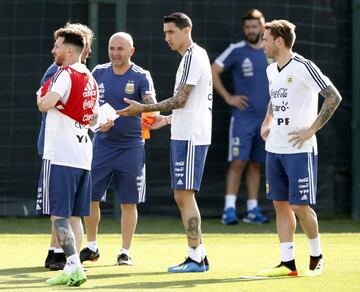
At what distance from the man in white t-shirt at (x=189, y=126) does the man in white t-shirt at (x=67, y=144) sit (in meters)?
0.85

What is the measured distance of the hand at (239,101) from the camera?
572 inches

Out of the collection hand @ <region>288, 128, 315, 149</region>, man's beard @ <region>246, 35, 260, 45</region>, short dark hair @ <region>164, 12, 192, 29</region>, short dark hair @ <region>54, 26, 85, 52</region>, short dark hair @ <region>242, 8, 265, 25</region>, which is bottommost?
hand @ <region>288, 128, 315, 149</region>

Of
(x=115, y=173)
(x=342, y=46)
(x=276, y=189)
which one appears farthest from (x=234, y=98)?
(x=276, y=189)

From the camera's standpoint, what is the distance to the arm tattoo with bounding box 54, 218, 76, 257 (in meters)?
8.84

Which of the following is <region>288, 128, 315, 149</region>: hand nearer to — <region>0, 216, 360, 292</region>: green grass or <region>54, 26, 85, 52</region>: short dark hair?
<region>0, 216, 360, 292</region>: green grass

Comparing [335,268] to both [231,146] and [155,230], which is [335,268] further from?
[231,146]

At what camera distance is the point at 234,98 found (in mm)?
14555

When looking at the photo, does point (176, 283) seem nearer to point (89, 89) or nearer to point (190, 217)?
point (190, 217)

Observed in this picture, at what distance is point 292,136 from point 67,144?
5.93 feet

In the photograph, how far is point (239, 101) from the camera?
47.7ft

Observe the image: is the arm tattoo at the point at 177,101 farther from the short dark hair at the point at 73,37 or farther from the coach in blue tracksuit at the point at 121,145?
the short dark hair at the point at 73,37

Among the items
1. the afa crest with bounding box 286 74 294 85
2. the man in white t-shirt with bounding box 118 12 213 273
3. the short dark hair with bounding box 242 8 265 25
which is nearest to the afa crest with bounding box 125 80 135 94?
the man in white t-shirt with bounding box 118 12 213 273

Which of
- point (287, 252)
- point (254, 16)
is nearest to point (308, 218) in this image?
point (287, 252)

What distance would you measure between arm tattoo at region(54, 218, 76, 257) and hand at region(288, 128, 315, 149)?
1912 mm
